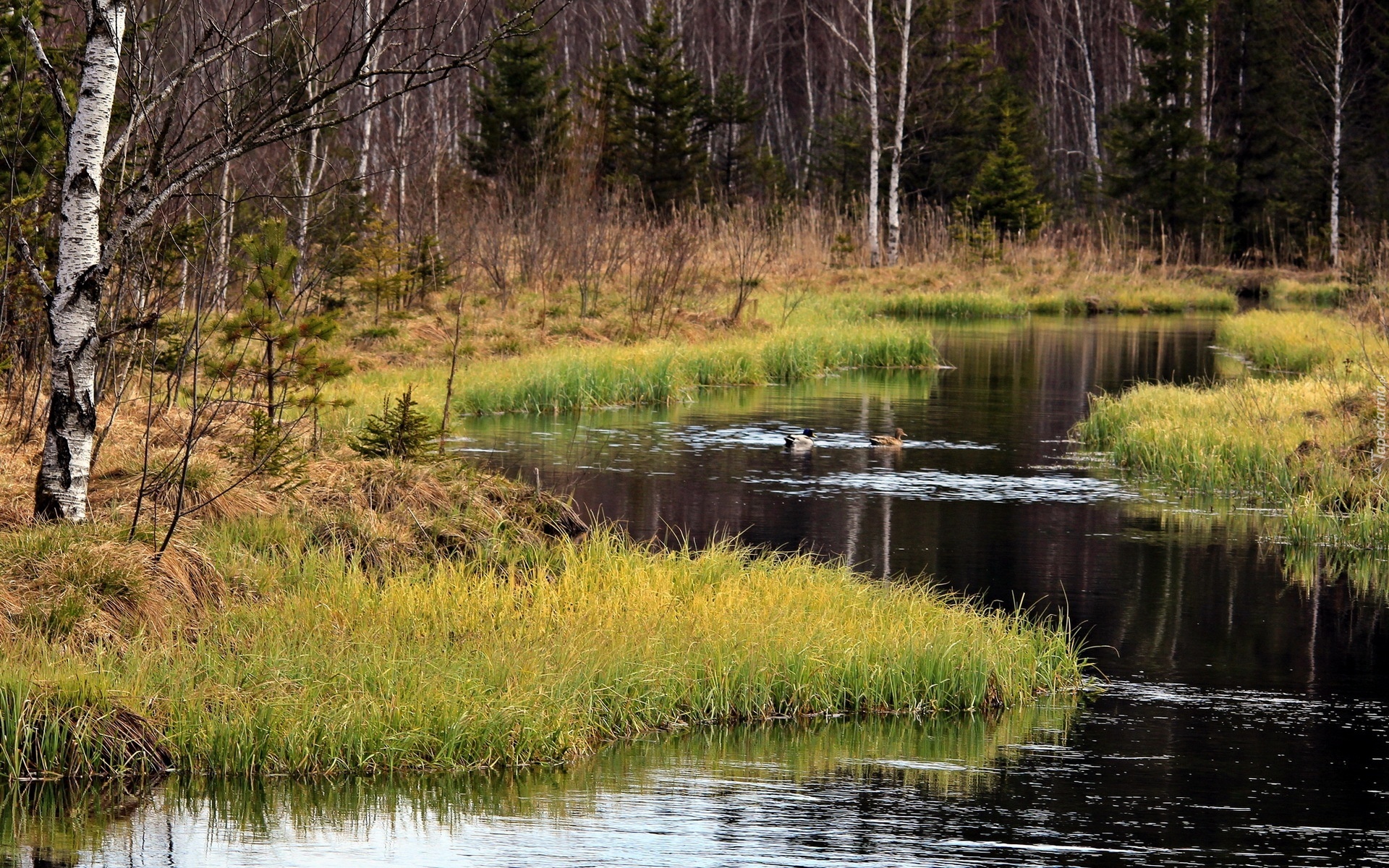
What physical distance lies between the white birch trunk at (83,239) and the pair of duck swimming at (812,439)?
10049mm

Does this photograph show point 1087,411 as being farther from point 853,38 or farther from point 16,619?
point 853,38

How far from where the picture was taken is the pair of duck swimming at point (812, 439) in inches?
704

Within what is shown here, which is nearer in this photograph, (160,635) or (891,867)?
(891,867)

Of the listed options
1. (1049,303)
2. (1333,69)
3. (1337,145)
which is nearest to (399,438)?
(1049,303)

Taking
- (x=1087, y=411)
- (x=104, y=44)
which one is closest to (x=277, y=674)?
(x=104, y=44)

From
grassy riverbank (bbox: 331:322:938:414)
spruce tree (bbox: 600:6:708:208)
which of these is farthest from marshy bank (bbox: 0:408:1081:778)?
spruce tree (bbox: 600:6:708:208)

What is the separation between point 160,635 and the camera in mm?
8203

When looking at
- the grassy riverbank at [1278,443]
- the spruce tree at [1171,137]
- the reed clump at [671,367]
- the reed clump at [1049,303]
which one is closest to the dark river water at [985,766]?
the grassy riverbank at [1278,443]

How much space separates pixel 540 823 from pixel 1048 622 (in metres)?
4.51

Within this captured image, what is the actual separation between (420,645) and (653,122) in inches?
1408

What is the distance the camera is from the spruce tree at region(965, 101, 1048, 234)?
43.9 m

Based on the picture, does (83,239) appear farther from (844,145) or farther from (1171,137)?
(1171,137)

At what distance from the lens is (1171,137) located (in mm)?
47250

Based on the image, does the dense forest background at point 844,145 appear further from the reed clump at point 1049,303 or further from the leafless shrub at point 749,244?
the reed clump at point 1049,303
